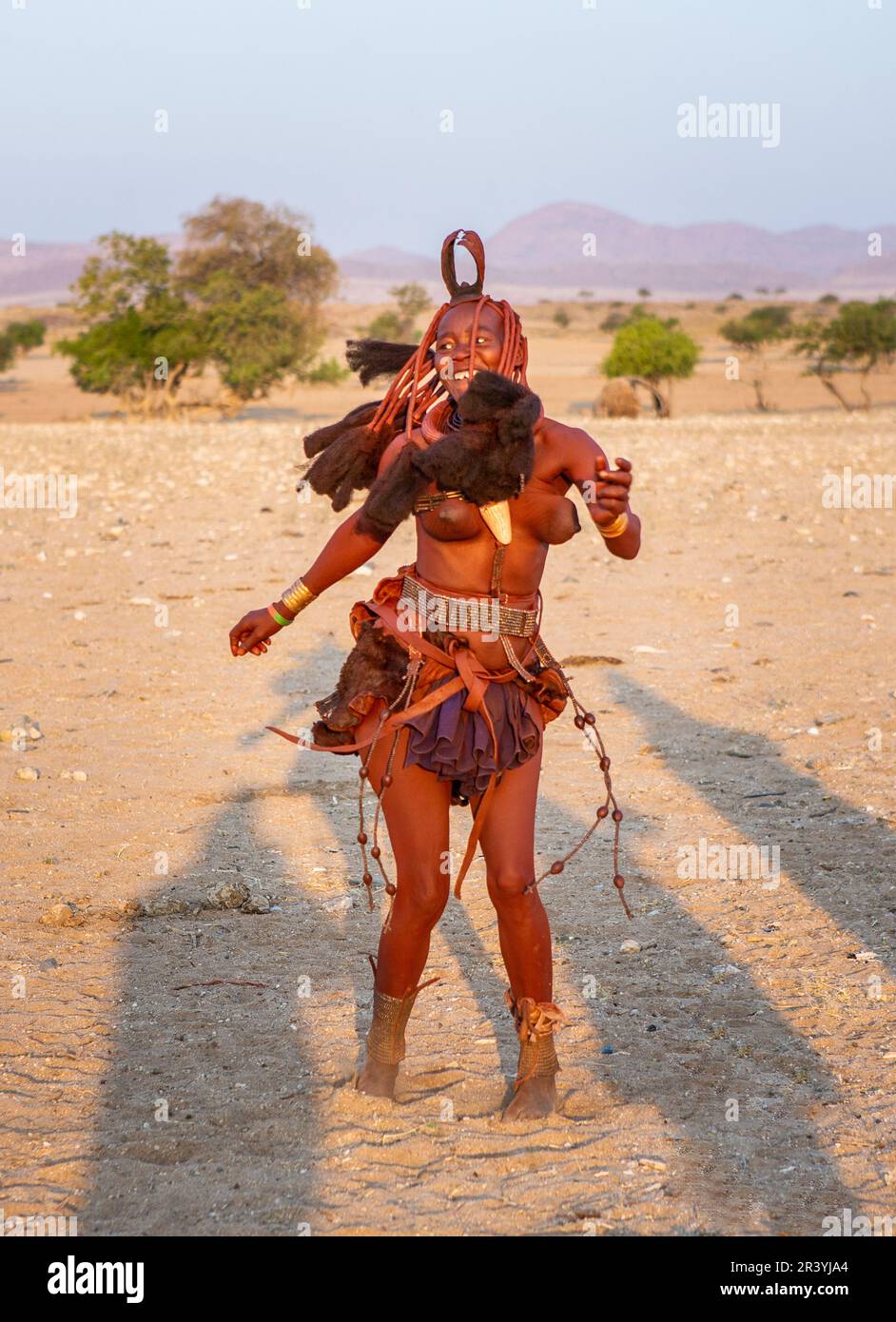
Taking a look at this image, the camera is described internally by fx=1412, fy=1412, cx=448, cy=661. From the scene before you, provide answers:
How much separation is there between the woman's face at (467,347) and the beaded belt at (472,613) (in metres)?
0.50

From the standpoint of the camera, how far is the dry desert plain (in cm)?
332

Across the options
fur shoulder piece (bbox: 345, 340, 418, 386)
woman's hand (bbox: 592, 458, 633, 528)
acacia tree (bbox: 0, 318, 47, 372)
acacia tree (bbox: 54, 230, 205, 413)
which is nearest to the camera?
woman's hand (bbox: 592, 458, 633, 528)

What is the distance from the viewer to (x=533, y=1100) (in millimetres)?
3598

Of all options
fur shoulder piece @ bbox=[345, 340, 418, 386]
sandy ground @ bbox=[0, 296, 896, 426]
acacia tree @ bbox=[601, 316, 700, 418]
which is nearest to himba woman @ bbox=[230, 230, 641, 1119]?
fur shoulder piece @ bbox=[345, 340, 418, 386]

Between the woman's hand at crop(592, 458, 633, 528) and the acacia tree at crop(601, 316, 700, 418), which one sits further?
the acacia tree at crop(601, 316, 700, 418)

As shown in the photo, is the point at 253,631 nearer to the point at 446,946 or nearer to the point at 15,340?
the point at 446,946

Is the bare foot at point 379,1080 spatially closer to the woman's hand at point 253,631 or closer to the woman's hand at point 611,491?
the woman's hand at point 253,631

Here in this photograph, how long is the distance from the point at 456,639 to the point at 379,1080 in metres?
1.18

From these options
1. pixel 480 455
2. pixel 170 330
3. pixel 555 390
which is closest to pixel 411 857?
pixel 480 455

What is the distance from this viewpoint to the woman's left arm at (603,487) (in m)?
3.20

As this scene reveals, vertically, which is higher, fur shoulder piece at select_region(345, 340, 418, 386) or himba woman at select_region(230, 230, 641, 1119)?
fur shoulder piece at select_region(345, 340, 418, 386)

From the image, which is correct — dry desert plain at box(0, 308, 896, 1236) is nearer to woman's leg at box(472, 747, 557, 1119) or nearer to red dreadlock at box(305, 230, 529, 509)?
woman's leg at box(472, 747, 557, 1119)

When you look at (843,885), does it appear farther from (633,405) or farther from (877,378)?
(877,378)

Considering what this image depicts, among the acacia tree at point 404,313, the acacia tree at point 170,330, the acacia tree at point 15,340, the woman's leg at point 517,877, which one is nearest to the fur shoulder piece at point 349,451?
the woman's leg at point 517,877
